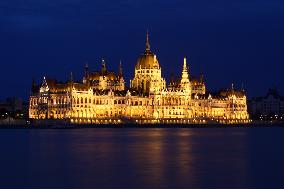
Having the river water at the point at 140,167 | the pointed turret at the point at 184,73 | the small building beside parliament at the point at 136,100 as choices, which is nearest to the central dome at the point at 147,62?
the small building beside parliament at the point at 136,100

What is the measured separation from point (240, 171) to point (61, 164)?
11.2 meters

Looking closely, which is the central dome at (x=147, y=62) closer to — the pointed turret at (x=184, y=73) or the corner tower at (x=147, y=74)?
the corner tower at (x=147, y=74)

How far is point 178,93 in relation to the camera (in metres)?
156

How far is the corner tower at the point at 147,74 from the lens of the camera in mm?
157000

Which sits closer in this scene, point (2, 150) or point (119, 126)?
point (2, 150)

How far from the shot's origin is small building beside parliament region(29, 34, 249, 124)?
141875mm

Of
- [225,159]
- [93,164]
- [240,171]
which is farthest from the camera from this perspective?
[225,159]

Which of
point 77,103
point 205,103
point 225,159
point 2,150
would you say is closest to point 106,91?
point 77,103

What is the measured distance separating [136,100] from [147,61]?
40.1 ft

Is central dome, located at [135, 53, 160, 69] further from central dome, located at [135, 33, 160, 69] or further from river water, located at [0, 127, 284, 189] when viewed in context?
river water, located at [0, 127, 284, 189]

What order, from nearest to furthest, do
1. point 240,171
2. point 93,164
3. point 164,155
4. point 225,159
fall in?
point 240,171
point 93,164
point 225,159
point 164,155

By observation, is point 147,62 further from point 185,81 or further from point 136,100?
point 136,100

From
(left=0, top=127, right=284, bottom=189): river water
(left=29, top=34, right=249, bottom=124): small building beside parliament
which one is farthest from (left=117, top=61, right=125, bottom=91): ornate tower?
(left=0, top=127, right=284, bottom=189): river water

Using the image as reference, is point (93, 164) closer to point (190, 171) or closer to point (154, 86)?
point (190, 171)
